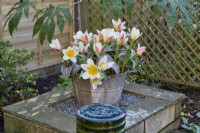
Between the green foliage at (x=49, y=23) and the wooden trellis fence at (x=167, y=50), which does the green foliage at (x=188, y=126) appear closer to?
the wooden trellis fence at (x=167, y=50)

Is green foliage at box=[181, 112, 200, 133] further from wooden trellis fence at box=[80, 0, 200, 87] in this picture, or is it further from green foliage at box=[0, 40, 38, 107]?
green foliage at box=[0, 40, 38, 107]

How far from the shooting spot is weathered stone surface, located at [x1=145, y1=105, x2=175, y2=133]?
2.44 metres

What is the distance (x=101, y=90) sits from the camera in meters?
2.39

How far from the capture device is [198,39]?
12.9ft

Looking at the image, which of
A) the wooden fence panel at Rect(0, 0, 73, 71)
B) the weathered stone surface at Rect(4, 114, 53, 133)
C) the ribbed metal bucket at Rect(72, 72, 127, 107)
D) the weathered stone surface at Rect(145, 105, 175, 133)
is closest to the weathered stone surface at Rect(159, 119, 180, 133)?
the weathered stone surface at Rect(145, 105, 175, 133)

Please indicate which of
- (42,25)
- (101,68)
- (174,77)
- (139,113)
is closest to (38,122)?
(101,68)

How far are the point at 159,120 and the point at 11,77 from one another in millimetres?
1413

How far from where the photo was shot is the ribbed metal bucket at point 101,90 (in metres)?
2.38

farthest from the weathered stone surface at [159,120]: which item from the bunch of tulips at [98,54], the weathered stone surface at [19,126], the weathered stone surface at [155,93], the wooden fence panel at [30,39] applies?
the wooden fence panel at [30,39]

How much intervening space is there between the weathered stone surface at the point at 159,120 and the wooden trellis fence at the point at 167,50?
1.33 meters

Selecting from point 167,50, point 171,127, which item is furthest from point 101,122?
point 167,50

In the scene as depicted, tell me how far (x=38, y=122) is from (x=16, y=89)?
1024 millimetres

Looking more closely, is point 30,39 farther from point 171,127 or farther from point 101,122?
point 101,122

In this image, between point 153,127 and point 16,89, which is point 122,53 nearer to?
point 153,127
